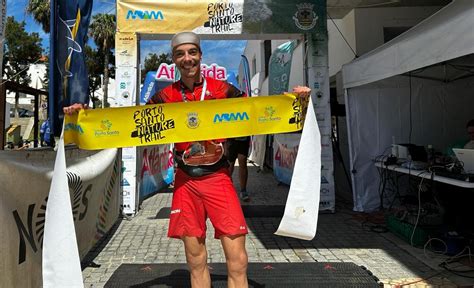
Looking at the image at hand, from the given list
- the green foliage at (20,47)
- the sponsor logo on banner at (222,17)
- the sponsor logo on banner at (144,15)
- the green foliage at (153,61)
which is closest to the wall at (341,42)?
the sponsor logo on banner at (222,17)

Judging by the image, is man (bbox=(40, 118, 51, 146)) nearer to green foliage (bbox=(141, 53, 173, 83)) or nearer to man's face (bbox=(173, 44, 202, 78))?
man's face (bbox=(173, 44, 202, 78))

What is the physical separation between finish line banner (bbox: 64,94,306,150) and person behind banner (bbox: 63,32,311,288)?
0.13m

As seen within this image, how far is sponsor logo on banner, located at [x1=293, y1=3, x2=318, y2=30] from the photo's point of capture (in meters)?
7.32

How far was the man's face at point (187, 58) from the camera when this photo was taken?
9.04 feet

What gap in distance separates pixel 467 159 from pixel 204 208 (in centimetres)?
340

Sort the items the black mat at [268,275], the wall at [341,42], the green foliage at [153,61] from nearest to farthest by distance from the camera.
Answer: the black mat at [268,275] < the wall at [341,42] < the green foliage at [153,61]

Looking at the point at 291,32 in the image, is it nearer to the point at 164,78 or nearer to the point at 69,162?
the point at 69,162

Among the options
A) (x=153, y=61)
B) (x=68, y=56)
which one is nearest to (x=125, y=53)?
(x=68, y=56)

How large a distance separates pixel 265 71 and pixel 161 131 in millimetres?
14309

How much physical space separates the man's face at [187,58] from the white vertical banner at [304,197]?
912mm

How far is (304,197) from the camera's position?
9.55 ft

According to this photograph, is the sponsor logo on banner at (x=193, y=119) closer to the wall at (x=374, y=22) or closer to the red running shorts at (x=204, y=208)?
the red running shorts at (x=204, y=208)

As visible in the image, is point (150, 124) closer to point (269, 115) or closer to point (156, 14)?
point (269, 115)

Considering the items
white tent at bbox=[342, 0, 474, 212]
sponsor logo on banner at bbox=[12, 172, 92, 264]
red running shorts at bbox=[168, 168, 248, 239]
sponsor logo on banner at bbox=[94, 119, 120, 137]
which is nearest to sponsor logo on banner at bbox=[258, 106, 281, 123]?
red running shorts at bbox=[168, 168, 248, 239]
